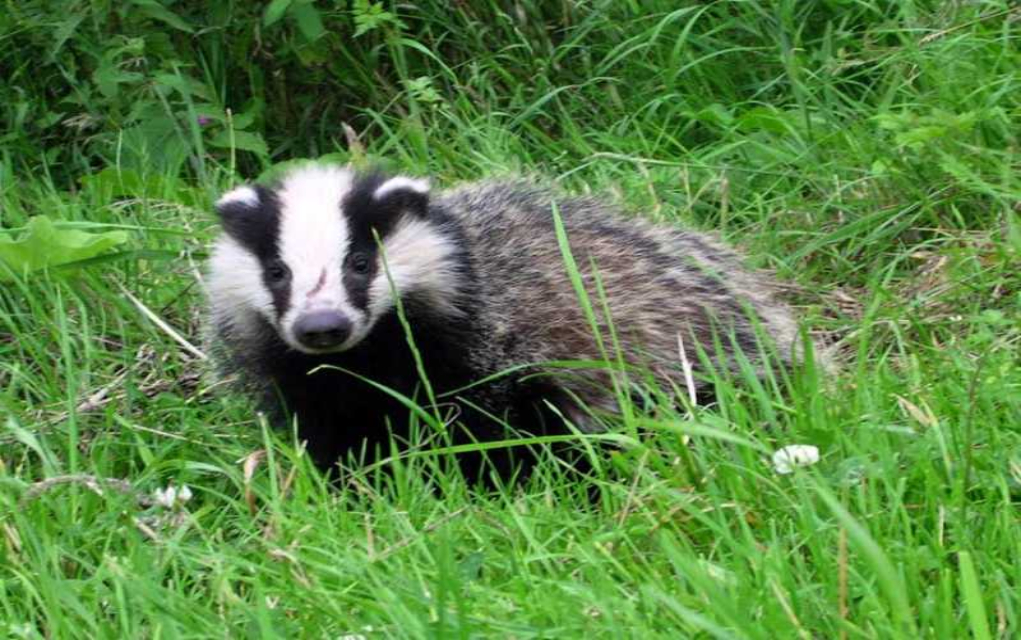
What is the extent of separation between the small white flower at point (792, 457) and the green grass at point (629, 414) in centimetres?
3

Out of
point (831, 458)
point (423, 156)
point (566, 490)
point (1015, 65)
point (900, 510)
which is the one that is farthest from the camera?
point (423, 156)

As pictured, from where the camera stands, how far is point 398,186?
3.85m

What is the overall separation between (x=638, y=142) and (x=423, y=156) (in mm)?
668

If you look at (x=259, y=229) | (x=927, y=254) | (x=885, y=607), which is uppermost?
(x=259, y=229)

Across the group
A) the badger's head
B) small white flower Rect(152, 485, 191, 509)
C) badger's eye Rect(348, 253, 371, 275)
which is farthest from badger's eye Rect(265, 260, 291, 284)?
small white flower Rect(152, 485, 191, 509)

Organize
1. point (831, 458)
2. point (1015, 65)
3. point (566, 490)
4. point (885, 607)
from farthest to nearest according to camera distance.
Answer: point (1015, 65)
point (566, 490)
point (831, 458)
point (885, 607)

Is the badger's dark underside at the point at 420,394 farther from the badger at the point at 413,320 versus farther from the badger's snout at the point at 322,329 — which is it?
the badger's snout at the point at 322,329

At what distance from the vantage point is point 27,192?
5.40m

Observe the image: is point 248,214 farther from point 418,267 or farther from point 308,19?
point 308,19

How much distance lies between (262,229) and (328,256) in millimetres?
242

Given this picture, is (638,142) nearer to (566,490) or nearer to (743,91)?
(743,91)

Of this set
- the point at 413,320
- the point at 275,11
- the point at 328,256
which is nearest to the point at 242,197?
the point at 328,256

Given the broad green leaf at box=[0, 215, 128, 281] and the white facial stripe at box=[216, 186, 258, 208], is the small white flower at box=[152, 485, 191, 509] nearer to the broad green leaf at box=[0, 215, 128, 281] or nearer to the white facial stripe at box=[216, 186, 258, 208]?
the white facial stripe at box=[216, 186, 258, 208]

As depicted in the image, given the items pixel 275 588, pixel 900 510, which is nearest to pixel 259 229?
pixel 275 588
